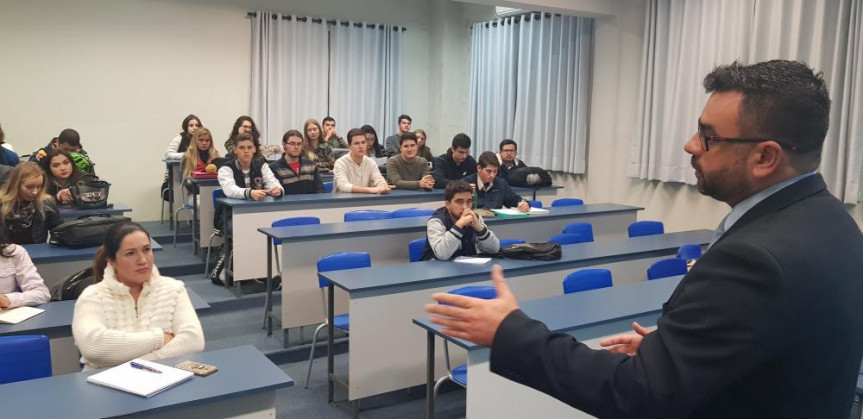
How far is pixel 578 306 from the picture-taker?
310 centimetres

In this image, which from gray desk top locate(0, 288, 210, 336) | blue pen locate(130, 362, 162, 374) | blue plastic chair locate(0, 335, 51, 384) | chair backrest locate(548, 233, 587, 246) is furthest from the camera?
chair backrest locate(548, 233, 587, 246)

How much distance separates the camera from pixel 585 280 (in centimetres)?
372

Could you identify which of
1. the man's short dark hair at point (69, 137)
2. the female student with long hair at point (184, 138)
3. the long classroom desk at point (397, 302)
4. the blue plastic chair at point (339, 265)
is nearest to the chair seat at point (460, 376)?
the long classroom desk at point (397, 302)

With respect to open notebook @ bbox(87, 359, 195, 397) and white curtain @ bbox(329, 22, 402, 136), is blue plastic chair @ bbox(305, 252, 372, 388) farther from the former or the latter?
white curtain @ bbox(329, 22, 402, 136)

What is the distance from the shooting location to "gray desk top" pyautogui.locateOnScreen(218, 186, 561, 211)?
5.55 metres

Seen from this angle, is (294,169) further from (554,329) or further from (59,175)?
(554,329)

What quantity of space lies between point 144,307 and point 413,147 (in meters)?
4.31

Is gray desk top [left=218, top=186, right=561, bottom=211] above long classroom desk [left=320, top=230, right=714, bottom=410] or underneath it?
above

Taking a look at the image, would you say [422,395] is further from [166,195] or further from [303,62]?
[303,62]

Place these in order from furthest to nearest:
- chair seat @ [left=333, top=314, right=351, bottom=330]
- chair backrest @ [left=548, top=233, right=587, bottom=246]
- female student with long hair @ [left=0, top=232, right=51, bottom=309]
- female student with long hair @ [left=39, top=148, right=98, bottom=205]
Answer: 1. female student with long hair @ [left=39, top=148, right=98, bottom=205]
2. chair backrest @ [left=548, top=233, right=587, bottom=246]
3. chair seat @ [left=333, top=314, right=351, bottom=330]
4. female student with long hair @ [left=0, top=232, right=51, bottom=309]

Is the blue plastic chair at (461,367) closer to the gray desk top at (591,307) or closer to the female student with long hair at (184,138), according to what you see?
the gray desk top at (591,307)

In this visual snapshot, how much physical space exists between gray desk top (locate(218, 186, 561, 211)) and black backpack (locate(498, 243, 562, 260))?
2194 millimetres

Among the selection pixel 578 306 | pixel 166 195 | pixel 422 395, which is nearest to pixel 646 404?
pixel 578 306

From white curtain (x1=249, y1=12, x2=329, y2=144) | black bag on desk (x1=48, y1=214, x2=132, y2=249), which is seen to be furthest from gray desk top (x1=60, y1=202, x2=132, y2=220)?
white curtain (x1=249, y1=12, x2=329, y2=144)
